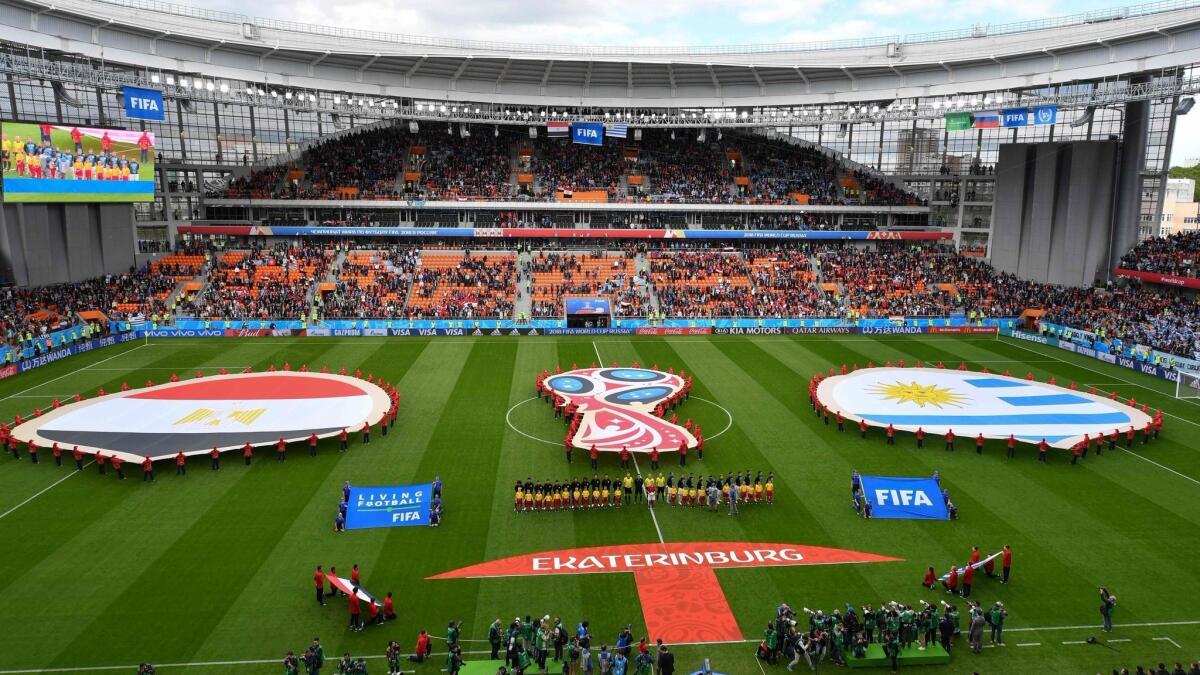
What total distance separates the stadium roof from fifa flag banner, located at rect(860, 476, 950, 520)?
37.2 m

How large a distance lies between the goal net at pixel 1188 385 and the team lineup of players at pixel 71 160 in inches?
2321

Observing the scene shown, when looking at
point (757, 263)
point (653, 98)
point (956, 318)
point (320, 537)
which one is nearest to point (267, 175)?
point (653, 98)

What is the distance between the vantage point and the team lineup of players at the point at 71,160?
132 feet

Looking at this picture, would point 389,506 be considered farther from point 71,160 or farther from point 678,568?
point 71,160

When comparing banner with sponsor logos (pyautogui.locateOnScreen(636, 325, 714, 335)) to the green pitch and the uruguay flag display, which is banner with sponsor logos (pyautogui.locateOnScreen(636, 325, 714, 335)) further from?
the green pitch

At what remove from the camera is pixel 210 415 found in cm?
2859

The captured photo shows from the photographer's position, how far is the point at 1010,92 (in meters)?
53.2

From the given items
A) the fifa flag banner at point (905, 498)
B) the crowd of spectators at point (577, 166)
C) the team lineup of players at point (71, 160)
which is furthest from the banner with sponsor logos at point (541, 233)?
the fifa flag banner at point (905, 498)

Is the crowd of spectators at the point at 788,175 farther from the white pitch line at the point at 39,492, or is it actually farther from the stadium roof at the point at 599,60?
the white pitch line at the point at 39,492

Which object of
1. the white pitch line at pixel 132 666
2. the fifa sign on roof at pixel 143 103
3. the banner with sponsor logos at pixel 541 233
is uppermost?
the fifa sign on roof at pixel 143 103

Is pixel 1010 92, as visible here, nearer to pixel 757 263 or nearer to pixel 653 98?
pixel 757 263

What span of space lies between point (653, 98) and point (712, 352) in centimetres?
2983

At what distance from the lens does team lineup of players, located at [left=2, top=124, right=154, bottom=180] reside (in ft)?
132

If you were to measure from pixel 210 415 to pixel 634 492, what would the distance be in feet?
56.4
